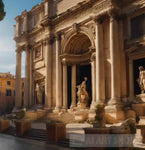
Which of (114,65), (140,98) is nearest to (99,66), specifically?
Result: (114,65)

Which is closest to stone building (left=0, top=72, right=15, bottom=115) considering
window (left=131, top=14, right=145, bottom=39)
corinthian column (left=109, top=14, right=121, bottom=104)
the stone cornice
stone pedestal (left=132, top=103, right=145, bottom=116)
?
the stone cornice

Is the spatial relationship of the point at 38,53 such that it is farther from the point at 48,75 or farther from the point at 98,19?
the point at 98,19

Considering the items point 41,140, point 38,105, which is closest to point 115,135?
point 41,140

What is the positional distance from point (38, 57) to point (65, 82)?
535 centimetres

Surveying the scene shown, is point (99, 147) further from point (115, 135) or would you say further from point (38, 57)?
point (38, 57)

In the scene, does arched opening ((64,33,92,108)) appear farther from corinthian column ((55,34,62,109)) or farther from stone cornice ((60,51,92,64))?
corinthian column ((55,34,62,109))

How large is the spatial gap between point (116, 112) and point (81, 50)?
8568mm

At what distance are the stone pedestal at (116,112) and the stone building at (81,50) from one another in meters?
0.03

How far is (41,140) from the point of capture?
47.2 ft

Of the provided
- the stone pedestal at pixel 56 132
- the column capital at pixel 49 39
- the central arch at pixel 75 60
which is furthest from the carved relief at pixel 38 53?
the stone pedestal at pixel 56 132

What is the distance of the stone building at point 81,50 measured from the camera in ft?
60.7

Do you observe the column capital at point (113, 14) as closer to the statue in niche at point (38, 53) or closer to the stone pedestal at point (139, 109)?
the stone pedestal at point (139, 109)

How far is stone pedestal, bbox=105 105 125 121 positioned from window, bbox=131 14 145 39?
17.8ft

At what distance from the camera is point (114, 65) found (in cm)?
1852
